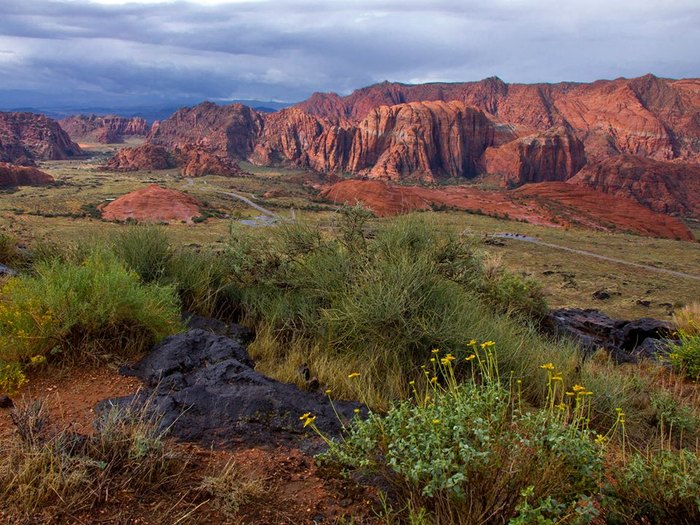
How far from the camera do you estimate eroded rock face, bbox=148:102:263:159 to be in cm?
14825

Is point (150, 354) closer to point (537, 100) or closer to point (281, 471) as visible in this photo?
point (281, 471)

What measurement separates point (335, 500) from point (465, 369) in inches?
97.7

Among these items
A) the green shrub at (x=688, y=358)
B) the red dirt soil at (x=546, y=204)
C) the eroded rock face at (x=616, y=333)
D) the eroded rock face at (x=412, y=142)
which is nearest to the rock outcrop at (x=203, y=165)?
the red dirt soil at (x=546, y=204)

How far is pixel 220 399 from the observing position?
13.0 feet

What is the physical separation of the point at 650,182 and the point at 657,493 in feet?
Result: 311

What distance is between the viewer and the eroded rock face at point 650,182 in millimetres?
81781

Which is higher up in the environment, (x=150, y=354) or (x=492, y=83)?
(x=492, y=83)

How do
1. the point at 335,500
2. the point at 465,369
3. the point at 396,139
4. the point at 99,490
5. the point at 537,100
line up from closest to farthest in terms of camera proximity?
the point at 99,490, the point at 335,500, the point at 465,369, the point at 396,139, the point at 537,100

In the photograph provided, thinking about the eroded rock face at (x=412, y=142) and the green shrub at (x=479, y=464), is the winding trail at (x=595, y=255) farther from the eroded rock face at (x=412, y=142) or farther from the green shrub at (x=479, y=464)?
the eroded rock face at (x=412, y=142)

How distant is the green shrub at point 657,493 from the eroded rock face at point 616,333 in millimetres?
6879

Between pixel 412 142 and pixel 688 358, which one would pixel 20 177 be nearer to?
pixel 412 142

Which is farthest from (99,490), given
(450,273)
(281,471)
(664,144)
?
(664,144)

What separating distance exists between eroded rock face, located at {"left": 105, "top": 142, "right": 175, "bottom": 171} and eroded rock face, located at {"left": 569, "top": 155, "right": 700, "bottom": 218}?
80716mm

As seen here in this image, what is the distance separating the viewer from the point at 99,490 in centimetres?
267
